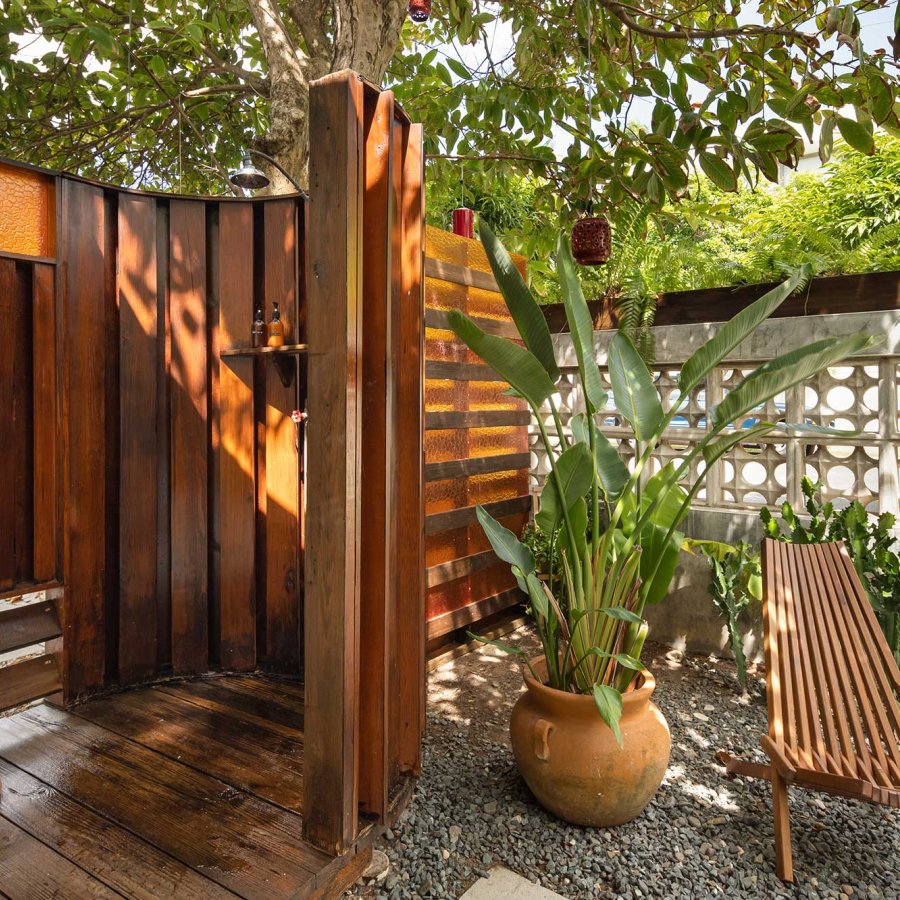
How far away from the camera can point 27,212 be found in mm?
2703

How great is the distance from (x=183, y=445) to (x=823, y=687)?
284 centimetres

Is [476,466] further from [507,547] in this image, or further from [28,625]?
[28,625]

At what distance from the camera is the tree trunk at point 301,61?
326cm

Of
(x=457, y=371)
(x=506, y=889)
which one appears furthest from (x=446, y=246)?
(x=506, y=889)

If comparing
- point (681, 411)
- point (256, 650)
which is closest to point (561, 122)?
point (681, 411)


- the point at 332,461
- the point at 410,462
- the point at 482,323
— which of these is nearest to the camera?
the point at 332,461

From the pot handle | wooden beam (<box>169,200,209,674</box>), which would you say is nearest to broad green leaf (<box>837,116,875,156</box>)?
the pot handle

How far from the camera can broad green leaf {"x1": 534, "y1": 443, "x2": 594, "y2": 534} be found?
7.64 feet

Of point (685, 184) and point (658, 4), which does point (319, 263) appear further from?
point (658, 4)

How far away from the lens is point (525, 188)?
35.6 feet

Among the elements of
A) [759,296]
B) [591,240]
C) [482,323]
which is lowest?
[482,323]

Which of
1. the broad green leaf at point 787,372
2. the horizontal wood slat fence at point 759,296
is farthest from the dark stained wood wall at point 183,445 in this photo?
the horizontal wood slat fence at point 759,296

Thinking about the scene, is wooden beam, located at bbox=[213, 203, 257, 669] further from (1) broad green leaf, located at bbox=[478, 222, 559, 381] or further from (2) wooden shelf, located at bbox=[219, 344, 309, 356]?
(1) broad green leaf, located at bbox=[478, 222, 559, 381]

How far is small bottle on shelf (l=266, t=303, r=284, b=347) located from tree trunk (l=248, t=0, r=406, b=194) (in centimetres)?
80
